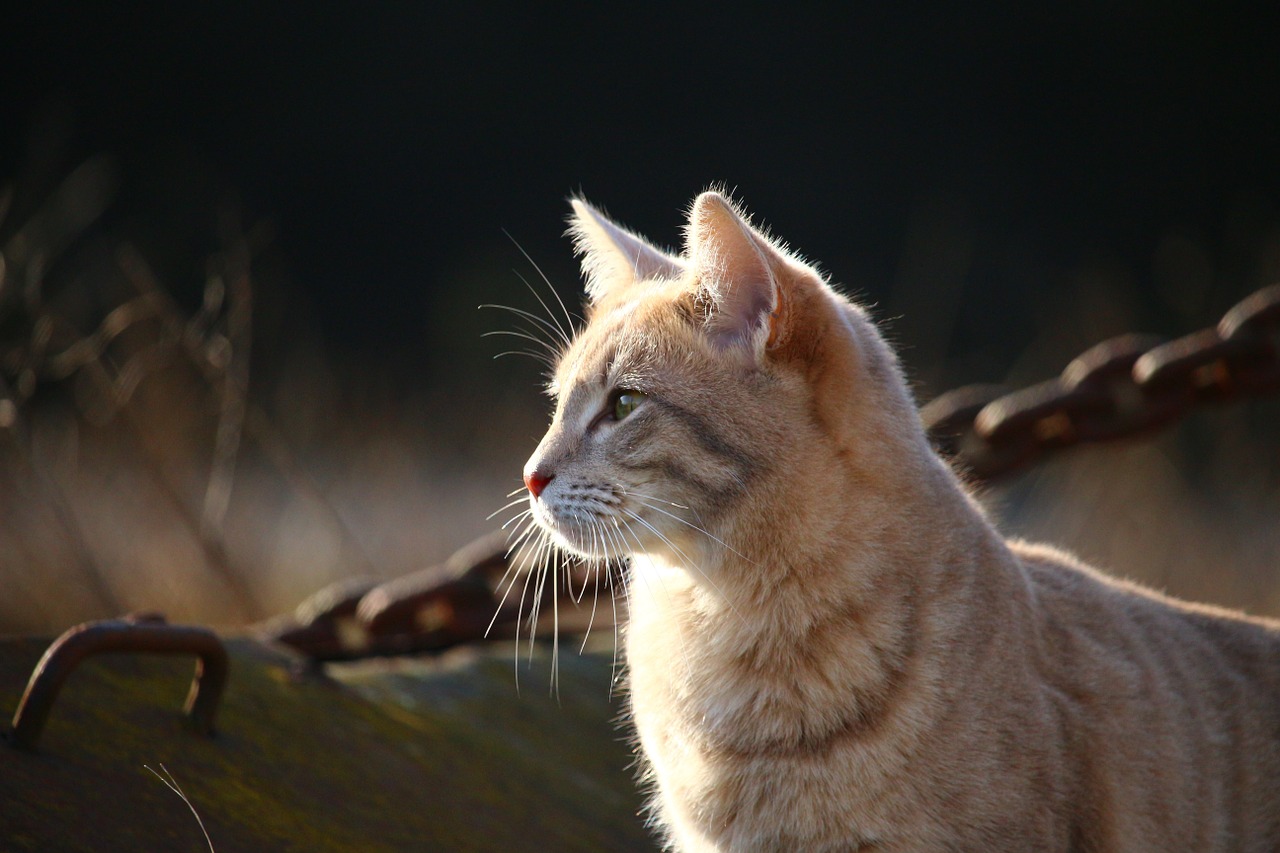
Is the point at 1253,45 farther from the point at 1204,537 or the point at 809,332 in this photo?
the point at 809,332

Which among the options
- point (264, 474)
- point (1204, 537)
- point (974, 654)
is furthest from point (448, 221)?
point (974, 654)

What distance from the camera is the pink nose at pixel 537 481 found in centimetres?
179

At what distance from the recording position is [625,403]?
6.01ft

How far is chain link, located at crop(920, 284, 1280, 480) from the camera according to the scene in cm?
212

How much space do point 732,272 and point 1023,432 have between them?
857 mm

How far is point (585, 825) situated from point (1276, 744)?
117 centimetres

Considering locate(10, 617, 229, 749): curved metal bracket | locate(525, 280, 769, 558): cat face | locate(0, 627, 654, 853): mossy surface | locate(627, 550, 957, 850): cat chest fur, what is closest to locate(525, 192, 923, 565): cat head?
locate(525, 280, 769, 558): cat face

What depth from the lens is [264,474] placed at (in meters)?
5.05

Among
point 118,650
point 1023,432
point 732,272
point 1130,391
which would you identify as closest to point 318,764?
point 118,650

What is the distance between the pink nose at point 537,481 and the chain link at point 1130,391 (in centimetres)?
84

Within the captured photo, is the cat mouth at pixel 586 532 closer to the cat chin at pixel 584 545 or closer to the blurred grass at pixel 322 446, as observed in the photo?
the cat chin at pixel 584 545

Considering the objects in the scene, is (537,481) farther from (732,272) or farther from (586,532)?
(732,272)

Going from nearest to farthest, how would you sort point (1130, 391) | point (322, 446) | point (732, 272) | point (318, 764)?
point (318, 764) → point (732, 272) → point (1130, 391) → point (322, 446)

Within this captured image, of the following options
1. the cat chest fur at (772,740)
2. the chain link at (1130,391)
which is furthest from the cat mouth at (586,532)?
the chain link at (1130,391)
